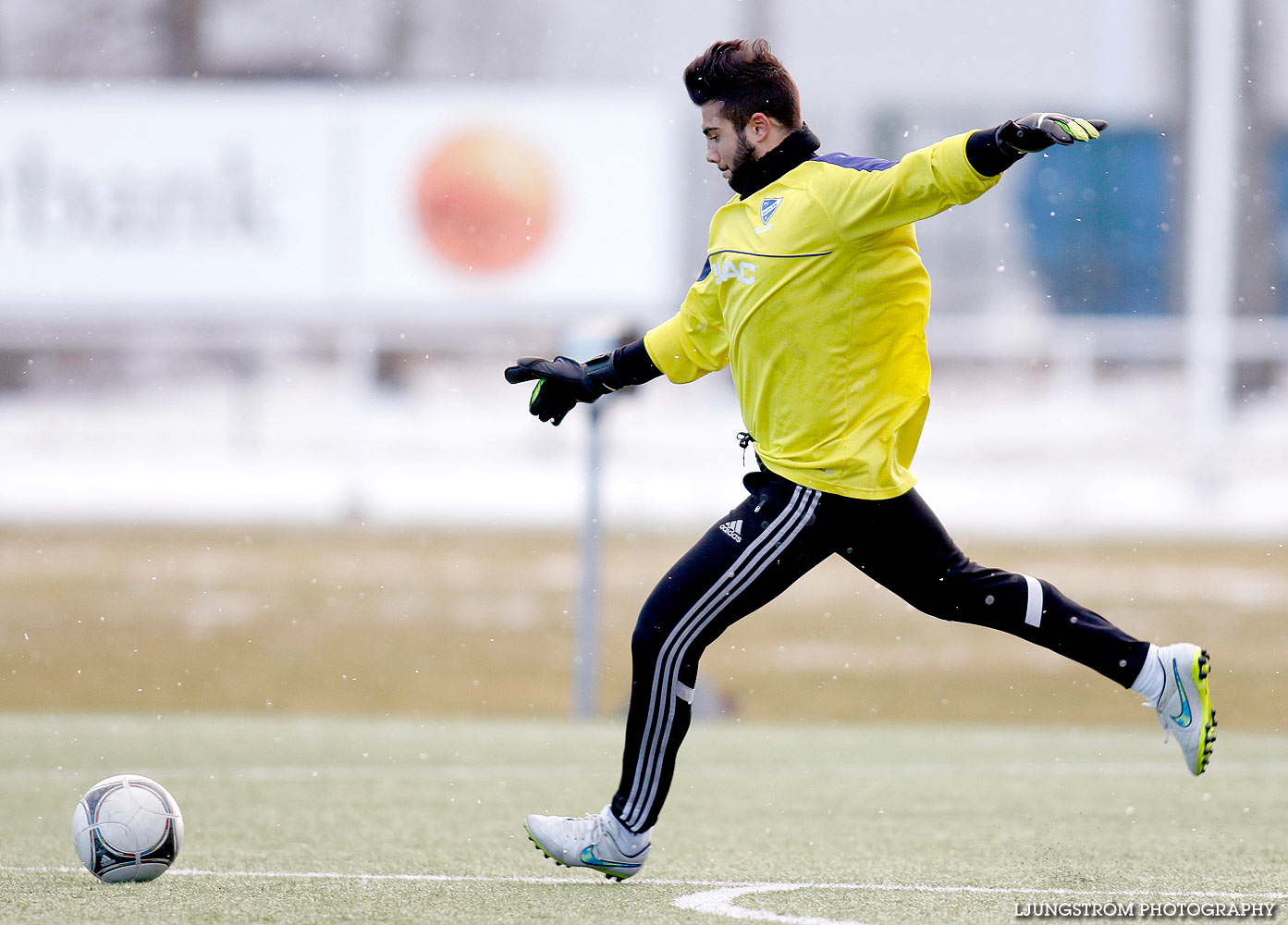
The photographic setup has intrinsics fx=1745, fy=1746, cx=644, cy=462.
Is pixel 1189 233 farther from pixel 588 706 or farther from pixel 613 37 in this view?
pixel 588 706

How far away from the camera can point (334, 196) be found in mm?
19422

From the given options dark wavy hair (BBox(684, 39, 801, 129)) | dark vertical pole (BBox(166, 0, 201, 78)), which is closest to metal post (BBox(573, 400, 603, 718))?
dark wavy hair (BBox(684, 39, 801, 129))

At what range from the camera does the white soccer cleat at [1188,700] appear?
169 inches

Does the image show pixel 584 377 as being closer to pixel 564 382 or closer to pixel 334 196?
pixel 564 382

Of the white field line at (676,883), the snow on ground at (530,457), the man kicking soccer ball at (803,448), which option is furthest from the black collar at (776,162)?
the snow on ground at (530,457)

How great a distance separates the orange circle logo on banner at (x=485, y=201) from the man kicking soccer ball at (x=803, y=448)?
50.0 feet

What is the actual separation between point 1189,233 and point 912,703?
1104 centimetres

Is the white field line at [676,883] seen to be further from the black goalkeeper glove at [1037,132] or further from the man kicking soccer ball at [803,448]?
the black goalkeeper glove at [1037,132]

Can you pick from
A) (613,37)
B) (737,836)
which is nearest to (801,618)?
(737,836)

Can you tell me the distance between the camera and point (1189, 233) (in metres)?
19.6

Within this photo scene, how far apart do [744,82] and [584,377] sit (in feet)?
2.91

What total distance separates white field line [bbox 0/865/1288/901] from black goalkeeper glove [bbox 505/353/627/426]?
1.18 m

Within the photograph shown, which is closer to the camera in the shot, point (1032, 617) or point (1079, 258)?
point (1032, 617)

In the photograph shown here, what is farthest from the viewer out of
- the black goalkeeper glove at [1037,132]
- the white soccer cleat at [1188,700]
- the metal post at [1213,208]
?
the metal post at [1213,208]
